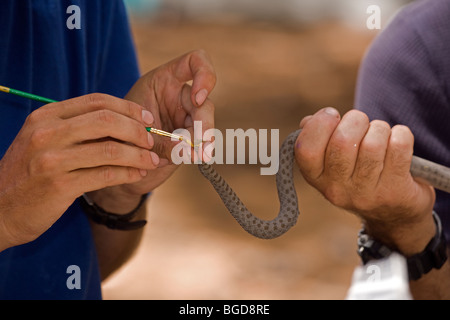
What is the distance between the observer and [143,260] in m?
3.55

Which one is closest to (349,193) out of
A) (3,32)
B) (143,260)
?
(3,32)

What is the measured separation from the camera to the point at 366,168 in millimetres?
1067

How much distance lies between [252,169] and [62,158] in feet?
12.5

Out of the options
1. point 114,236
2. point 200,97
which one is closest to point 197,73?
point 200,97

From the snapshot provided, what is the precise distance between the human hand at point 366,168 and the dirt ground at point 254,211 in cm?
137

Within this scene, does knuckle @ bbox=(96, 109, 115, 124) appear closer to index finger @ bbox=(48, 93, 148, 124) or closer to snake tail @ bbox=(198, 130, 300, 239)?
index finger @ bbox=(48, 93, 148, 124)

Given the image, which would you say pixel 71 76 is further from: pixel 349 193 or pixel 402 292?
pixel 402 292

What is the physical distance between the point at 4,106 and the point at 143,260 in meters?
2.70

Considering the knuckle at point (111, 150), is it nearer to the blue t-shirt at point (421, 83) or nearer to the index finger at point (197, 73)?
the index finger at point (197, 73)

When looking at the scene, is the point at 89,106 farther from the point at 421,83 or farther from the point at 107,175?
the point at 421,83

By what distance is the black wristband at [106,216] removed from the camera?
1.14 m

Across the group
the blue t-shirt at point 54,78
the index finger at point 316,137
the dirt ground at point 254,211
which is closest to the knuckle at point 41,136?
the blue t-shirt at point 54,78

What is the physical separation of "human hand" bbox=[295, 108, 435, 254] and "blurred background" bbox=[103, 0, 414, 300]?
7.02 feet
